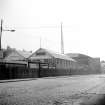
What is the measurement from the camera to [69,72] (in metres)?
60.1

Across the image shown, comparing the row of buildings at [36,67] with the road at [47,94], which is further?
the row of buildings at [36,67]

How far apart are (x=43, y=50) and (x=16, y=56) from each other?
10.8 metres

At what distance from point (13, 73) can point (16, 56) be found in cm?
3854

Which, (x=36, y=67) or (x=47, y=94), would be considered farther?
(x=36, y=67)

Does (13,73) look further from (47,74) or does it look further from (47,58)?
(47,58)

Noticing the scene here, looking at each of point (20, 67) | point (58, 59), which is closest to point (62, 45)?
point (58, 59)

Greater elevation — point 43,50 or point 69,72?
point 43,50

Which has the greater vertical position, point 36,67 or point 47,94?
point 47,94

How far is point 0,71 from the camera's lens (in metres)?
29.2

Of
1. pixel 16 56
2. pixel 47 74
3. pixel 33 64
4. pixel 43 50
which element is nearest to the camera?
pixel 33 64

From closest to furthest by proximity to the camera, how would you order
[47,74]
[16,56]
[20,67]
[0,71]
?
[0,71] → [20,67] → [47,74] → [16,56]

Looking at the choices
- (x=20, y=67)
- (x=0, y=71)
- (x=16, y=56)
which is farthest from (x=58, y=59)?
(x=0, y=71)

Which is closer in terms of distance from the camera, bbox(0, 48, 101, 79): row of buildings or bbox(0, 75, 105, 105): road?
bbox(0, 75, 105, 105): road

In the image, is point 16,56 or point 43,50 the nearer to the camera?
point 43,50
